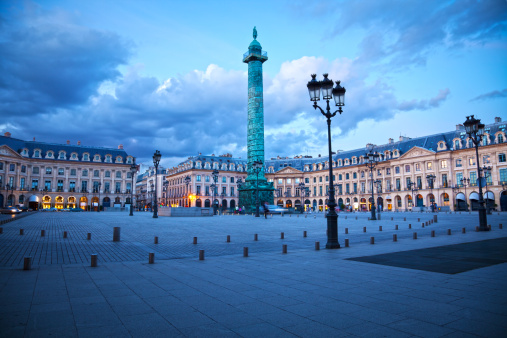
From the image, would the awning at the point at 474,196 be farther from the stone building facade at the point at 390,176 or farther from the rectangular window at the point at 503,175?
the rectangular window at the point at 503,175

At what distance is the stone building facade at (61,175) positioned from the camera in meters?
72.6

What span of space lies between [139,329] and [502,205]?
7087cm

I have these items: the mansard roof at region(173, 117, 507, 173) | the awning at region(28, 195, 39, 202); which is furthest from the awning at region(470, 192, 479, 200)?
the awning at region(28, 195, 39, 202)

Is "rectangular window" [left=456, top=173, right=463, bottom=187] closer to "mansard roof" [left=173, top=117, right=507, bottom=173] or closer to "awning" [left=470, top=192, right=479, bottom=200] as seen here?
"awning" [left=470, top=192, right=479, bottom=200]

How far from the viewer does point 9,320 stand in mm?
4426

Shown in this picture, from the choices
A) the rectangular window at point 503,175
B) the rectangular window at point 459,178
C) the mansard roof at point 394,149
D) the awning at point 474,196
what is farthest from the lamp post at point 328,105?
the rectangular window at point 459,178

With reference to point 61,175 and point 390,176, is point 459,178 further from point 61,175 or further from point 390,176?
point 61,175

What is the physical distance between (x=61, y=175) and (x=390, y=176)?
7854 cm

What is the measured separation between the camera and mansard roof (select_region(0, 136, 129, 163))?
75825mm

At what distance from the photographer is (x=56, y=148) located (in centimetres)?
8344

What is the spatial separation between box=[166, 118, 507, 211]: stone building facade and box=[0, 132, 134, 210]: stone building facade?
1890 cm

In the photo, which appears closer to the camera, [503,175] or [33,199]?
[503,175]

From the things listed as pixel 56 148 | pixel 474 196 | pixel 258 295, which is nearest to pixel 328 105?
pixel 258 295

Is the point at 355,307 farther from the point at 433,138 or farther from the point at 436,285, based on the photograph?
the point at 433,138
